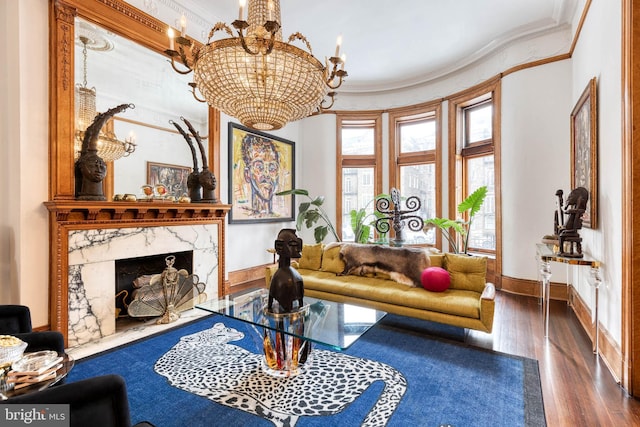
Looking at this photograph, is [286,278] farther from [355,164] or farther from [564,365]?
[355,164]

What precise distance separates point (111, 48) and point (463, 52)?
16.3ft

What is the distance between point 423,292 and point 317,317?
1399 millimetres

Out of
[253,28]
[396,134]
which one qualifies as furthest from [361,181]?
[253,28]

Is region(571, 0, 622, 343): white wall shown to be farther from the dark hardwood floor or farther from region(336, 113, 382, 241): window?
region(336, 113, 382, 241): window

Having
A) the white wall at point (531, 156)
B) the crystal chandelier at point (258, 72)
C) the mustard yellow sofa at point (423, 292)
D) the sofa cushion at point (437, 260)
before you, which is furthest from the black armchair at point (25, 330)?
the white wall at point (531, 156)

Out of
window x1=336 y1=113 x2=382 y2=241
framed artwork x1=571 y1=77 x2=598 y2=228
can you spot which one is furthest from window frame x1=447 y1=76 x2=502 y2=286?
window x1=336 y1=113 x2=382 y2=241

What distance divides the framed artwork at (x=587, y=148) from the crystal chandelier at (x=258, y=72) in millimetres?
2532

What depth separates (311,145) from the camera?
651 cm

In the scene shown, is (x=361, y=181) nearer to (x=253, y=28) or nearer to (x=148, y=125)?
(x=148, y=125)

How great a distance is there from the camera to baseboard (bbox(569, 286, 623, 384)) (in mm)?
2236

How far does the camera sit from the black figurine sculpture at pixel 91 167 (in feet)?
9.58

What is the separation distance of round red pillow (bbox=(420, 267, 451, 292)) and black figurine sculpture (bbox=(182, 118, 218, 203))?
2.88m

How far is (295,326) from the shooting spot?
212cm

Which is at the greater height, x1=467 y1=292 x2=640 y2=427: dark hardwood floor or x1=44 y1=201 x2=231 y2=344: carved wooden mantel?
x1=44 y1=201 x2=231 y2=344: carved wooden mantel
